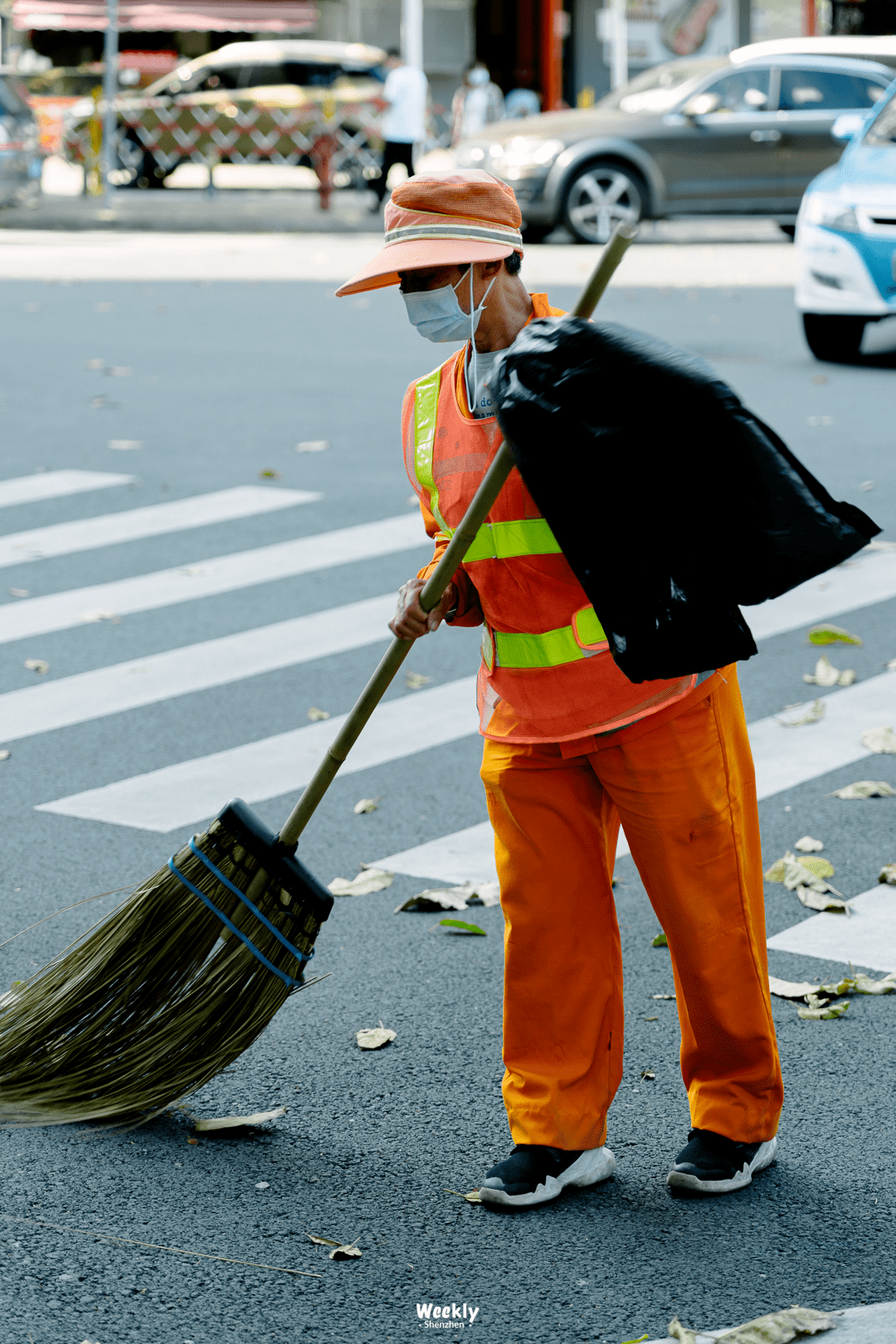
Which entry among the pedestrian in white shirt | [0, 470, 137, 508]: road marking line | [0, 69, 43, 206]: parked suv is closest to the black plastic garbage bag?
[0, 470, 137, 508]: road marking line

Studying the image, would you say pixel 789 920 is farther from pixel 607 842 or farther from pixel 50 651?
pixel 50 651

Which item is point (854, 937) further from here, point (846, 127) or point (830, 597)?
point (846, 127)

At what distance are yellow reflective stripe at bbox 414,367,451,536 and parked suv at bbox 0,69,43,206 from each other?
64.5 ft

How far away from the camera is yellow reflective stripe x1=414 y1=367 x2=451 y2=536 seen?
327cm

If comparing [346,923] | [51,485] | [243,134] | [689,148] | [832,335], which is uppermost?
[243,134]

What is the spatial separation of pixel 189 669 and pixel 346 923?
2279mm

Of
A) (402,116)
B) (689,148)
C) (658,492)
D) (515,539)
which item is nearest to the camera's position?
(658,492)

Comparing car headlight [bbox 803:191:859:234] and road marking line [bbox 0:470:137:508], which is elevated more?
car headlight [bbox 803:191:859:234]

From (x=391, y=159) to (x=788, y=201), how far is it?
6.10 meters

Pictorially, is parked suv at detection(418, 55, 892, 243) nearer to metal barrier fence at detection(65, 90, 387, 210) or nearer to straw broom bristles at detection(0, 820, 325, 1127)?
metal barrier fence at detection(65, 90, 387, 210)

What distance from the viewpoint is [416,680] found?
6.62m

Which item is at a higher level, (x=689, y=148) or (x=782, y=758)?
(x=689, y=148)

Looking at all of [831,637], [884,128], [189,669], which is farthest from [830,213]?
[189,669]

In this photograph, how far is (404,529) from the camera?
8.62 meters
